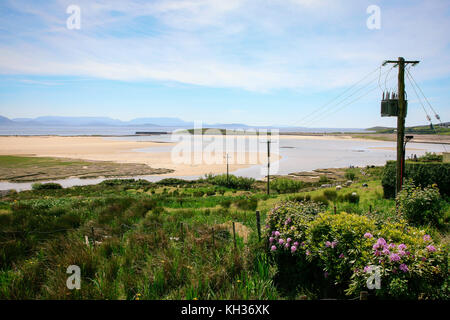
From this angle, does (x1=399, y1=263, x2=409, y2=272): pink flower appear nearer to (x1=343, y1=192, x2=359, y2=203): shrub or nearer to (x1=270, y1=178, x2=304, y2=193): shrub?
(x1=343, y1=192, x2=359, y2=203): shrub

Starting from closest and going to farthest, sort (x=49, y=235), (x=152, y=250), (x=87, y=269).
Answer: (x=87, y=269) < (x=152, y=250) < (x=49, y=235)

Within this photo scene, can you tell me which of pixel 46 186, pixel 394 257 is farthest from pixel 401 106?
pixel 46 186

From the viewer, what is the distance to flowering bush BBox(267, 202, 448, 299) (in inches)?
160

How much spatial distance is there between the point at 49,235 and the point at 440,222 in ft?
45.3

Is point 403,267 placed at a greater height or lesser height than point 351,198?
greater

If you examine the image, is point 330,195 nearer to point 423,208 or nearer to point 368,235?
point 423,208

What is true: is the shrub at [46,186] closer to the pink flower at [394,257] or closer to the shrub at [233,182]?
the shrub at [233,182]

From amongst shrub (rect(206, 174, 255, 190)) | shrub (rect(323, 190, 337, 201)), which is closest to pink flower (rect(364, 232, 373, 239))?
shrub (rect(323, 190, 337, 201))

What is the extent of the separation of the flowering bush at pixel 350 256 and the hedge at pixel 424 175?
13414 millimetres

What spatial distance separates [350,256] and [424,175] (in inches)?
624

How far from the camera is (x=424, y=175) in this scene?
16734 millimetres

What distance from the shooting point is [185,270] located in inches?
227
